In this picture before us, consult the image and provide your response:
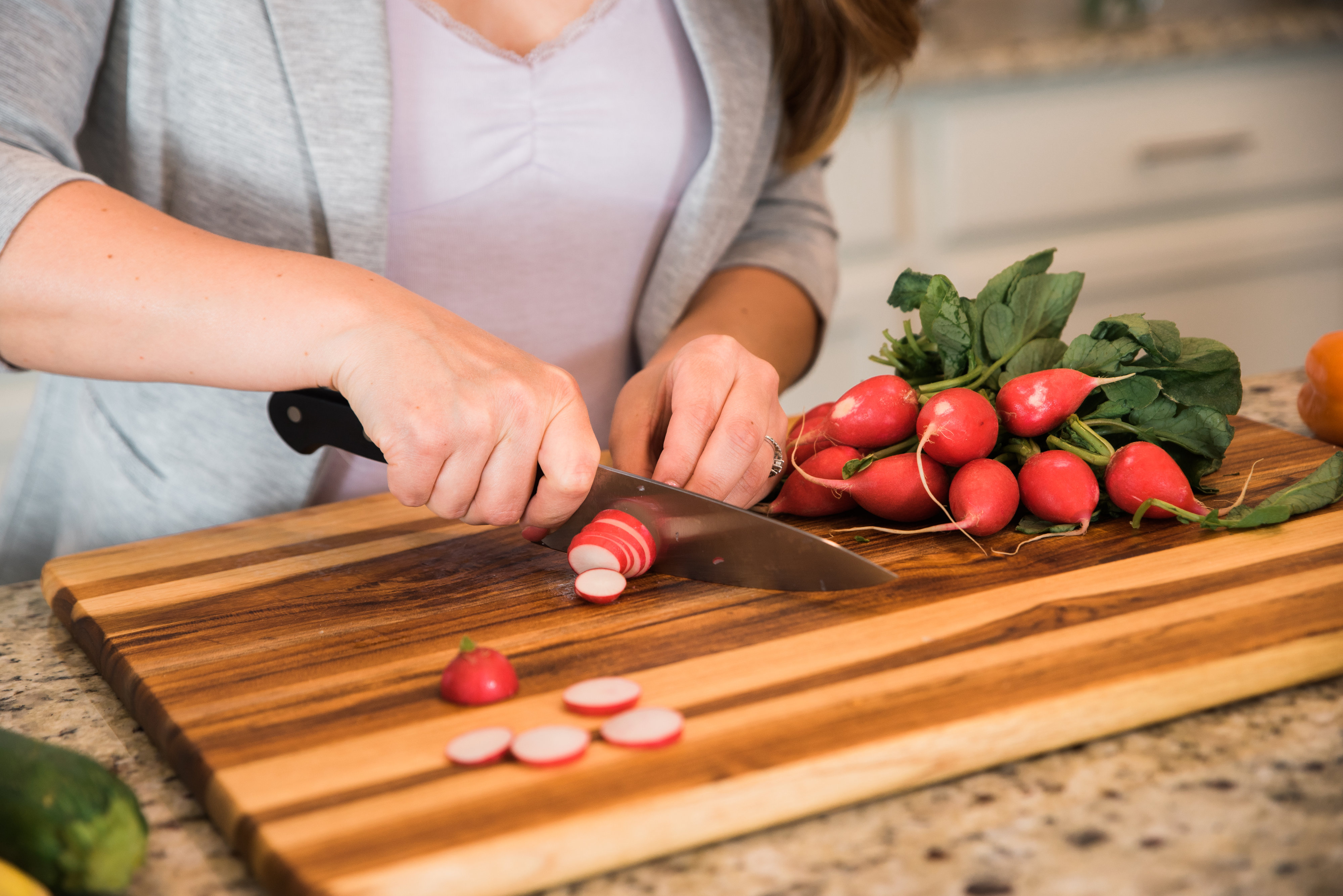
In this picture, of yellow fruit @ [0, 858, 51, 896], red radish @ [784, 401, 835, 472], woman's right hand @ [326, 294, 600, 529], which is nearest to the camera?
yellow fruit @ [0, 858, 51, 896]

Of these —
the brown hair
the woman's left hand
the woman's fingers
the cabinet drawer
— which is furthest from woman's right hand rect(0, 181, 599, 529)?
the cabinet drawer

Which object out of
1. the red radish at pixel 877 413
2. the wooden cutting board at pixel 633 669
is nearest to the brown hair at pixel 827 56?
the red radish at pixel 877 413

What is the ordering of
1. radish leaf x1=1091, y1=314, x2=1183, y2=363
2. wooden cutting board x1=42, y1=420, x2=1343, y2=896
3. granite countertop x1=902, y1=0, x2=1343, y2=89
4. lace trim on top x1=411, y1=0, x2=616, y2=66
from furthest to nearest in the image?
granite countertop x1=902, y1=0, x2=1343, y2=89 < lace trim on top x1=411, y1=0, x2=616, y2=66 < radish leaf x1=1091, y1=314, x2=1183, y2=363 < wooden cutting board x1=42, y1=420, x2=1343, y2=896

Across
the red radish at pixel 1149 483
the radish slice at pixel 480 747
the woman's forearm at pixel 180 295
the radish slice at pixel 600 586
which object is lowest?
the radish slice at pixel 480 747

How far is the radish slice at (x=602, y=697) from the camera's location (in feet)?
2.20

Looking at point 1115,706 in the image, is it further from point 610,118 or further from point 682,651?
point 610,118

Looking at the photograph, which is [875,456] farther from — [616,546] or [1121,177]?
[1121,177]

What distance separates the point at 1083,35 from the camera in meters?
2.61

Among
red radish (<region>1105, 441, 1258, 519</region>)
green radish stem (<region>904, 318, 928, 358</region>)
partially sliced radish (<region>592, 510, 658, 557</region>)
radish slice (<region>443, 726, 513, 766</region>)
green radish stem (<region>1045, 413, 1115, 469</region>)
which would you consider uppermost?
green radish stem (<region>904, 318, 928, 358</region>)

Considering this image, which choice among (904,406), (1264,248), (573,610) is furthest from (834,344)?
(573,610)

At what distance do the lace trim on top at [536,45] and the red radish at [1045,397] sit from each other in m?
0.63

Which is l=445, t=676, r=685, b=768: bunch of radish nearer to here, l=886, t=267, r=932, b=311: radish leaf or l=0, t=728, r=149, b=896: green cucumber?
l=0, t=728, r=149, b=896: green cucumber

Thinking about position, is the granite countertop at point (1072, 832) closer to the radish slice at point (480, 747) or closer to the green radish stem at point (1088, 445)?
the radish slice at point (480, 747)

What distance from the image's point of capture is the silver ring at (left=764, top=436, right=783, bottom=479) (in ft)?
3.17
